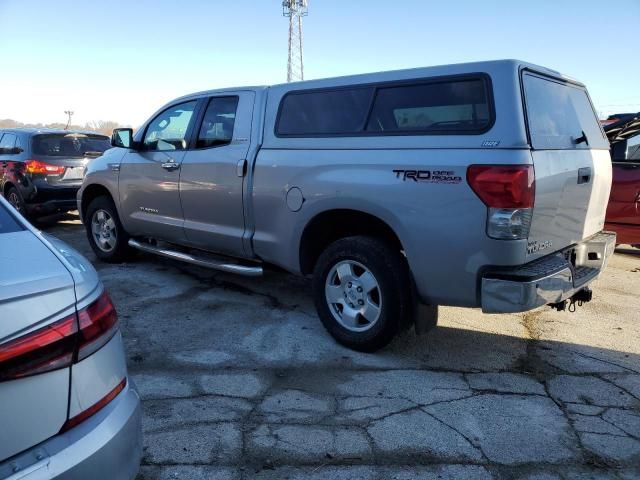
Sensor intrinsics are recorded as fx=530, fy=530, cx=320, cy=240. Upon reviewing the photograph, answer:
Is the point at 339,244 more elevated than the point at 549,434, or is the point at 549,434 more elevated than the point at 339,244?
the point at 339,244

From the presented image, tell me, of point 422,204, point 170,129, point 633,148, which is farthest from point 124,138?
point 633,148

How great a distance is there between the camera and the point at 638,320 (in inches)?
189

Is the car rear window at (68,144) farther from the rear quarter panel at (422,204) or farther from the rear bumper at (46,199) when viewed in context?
the rear quarter panel at (422,204)

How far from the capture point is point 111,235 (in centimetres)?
645

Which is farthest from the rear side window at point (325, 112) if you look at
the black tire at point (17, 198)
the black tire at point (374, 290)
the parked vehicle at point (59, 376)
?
the black tire at point (17, 198)

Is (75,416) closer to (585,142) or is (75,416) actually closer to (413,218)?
(413,218)

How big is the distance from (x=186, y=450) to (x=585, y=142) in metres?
3.52

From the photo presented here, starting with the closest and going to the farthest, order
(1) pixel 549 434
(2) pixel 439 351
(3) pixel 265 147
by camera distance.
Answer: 1. (1) pixel 549 434
2. (2) pixel 439 351
3. (3) pixel 265 147

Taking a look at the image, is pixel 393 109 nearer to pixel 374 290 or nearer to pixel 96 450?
pixel 374 290

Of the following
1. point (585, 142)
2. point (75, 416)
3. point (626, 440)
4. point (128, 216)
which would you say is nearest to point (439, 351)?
point (626, 440)

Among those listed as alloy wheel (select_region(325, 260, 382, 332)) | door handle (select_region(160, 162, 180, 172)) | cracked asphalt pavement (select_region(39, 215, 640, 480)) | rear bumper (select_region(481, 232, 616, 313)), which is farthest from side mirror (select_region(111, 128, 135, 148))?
rear bumper (select_region(481, 232, 616, 313))

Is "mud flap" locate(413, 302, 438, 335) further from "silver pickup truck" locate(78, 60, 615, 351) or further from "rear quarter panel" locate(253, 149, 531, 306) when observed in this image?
"rear quarter panel" locate(253, 149, 531, 306)

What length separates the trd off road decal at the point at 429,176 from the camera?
328 cm

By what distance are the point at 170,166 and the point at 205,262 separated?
107 cm
